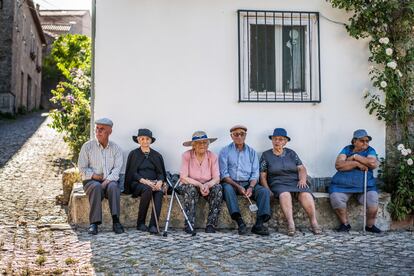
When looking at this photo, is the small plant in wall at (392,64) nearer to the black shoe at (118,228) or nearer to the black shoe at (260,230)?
the black shoe at (260,230)

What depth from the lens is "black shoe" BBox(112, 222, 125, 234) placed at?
6.74 metres

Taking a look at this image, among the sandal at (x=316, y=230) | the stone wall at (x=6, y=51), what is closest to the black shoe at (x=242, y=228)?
the sandal at (x=316, y=230)

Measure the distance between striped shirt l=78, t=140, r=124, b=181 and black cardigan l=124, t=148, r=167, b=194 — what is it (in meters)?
0.13

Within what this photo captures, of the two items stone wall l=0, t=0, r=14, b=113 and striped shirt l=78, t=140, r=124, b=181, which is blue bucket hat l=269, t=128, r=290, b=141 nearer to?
striped shirt l=78, t=140, r=124, b=181

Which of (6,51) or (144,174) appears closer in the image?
(144,174)

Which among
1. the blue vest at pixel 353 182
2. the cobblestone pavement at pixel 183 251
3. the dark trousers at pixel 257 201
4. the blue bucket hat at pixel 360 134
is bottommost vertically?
the cobblestone pavement at pixel 183 251

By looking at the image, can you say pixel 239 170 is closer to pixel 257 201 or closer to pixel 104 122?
pixel 257 201

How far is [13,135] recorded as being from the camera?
17844 millimetres

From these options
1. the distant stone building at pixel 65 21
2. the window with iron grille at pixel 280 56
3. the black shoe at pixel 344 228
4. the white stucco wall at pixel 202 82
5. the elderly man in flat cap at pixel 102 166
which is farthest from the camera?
the distant stone building at pixel 65 21

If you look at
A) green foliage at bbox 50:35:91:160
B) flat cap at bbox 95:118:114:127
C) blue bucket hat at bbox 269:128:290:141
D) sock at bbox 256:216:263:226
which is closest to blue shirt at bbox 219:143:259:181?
blue bucket hat at bbox 269:128:290:141

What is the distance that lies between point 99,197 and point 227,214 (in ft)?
5.43

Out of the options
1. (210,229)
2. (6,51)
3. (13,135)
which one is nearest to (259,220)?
(210,229)

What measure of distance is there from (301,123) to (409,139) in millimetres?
1563

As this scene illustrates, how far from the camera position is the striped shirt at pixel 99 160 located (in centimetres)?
715
